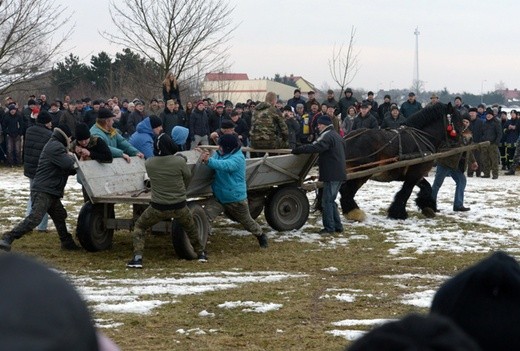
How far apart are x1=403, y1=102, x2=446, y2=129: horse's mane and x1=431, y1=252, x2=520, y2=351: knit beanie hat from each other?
45.5ft

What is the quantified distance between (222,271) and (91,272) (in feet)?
4.94

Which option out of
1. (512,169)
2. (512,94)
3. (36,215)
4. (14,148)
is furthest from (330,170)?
(512,94)

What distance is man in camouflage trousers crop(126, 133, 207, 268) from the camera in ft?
34.3

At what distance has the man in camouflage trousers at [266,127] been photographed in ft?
47.1

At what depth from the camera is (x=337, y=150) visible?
13.4 m

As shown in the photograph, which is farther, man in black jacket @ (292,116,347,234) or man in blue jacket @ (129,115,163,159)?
man in black jacket @ (292,116,347,234)

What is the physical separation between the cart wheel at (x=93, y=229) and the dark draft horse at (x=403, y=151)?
4680 millimetres

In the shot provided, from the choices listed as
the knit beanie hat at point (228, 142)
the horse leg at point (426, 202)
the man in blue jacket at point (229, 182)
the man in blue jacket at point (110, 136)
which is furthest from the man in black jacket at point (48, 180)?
the horse leg at point (426, 202)

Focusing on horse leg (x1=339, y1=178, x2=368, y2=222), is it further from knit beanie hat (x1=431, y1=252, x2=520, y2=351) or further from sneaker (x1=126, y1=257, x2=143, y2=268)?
→ knit beanie hat (x1=431, y1=252, x2=520, y2=351)

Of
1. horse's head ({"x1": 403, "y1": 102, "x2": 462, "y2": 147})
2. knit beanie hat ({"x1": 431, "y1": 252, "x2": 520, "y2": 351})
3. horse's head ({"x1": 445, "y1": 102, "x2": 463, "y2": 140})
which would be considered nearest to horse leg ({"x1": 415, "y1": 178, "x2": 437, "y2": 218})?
horse's head ({"x1": 403, "y1": 102, "x2": 462, "y2": 147})

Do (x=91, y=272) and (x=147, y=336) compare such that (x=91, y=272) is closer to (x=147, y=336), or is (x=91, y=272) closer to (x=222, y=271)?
(x=222, y=271)

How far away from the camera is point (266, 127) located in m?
14.4

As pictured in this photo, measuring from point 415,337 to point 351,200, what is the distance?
44.2 feet

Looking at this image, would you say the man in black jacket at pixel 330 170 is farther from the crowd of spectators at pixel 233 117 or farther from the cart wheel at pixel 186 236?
the crowd of spectators at pixel 233 117
